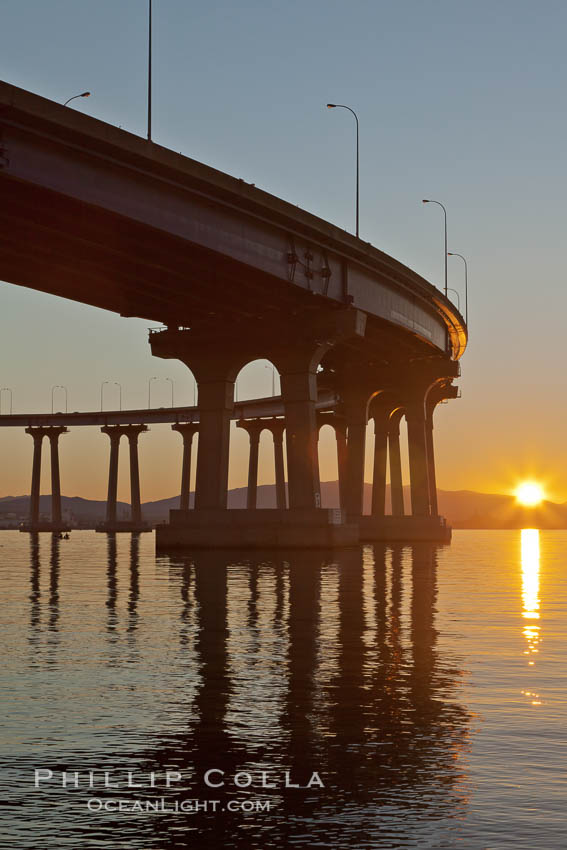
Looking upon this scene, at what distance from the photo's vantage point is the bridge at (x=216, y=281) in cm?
4553

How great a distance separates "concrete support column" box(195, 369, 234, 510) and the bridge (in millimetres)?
88

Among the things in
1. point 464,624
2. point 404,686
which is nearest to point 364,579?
point 464,624

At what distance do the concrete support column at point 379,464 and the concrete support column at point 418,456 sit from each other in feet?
45.3

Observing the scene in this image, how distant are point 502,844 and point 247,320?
64561 millimetres

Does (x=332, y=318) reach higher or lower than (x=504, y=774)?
higher

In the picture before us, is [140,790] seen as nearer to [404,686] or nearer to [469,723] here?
[469,723]

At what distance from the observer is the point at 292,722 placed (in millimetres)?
13203

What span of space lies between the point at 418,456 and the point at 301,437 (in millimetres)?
38813

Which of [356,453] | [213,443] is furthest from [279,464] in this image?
[213,443]

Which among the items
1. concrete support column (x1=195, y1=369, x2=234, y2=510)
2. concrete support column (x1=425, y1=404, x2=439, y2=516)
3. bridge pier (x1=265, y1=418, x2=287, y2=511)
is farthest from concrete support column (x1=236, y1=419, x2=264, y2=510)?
concrete support column (x1=195, y1=369, x2=234, y2=510)

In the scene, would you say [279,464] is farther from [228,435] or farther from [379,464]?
[228,435]

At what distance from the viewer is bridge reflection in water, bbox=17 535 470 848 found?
8.96 m

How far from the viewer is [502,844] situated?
8.39m

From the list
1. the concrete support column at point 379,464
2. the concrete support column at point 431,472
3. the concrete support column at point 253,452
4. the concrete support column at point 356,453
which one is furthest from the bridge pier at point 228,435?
the concrete support column at point 253,452
